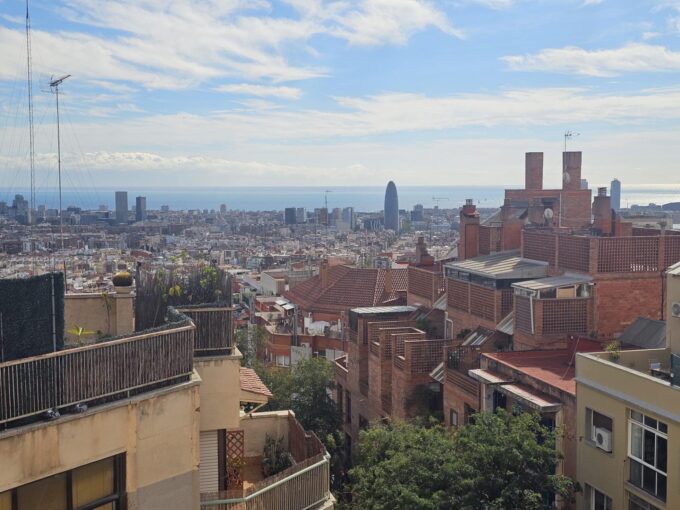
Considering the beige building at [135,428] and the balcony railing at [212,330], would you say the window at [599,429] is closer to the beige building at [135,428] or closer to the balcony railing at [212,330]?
the beige building at [135,428]

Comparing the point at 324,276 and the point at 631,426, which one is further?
the point at 324,276

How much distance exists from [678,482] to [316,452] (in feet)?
19.5

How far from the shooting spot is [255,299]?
55594 millimetres

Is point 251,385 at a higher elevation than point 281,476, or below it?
higher

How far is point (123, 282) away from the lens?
13.8m

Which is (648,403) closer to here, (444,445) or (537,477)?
(537,477)

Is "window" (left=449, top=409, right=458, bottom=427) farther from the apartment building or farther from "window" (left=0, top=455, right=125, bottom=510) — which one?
"window" (left=0, top=455, right=125, bottom=510)

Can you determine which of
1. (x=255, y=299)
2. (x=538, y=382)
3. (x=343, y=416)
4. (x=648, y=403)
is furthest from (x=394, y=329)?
(x=255, y=299)

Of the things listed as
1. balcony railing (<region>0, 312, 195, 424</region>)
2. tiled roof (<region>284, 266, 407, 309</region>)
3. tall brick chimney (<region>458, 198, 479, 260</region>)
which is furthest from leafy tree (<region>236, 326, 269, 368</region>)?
balcony railing (<region>0, 312, 195, 424</region>)

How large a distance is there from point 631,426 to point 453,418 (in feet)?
25.3

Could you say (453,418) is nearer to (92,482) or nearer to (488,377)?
(488,377)

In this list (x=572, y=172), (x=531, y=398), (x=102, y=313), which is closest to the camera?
(x=102, y=313)

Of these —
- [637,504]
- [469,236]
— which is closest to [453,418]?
[637,504]

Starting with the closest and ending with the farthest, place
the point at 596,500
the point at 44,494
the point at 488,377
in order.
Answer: the point at 44,494 < the point at 596,500 < the point at 488,377
